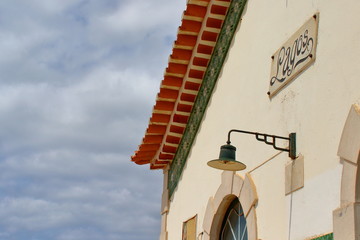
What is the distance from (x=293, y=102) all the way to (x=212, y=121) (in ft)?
10.3

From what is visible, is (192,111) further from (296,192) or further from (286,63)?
(296,192)

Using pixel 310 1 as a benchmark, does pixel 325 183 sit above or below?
below

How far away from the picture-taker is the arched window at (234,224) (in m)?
8.93

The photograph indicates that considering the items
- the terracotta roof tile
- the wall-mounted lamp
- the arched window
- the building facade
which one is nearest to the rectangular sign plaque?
the building facade

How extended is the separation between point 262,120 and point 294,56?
1.07 meters

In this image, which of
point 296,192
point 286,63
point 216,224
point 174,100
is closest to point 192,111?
point 174,100

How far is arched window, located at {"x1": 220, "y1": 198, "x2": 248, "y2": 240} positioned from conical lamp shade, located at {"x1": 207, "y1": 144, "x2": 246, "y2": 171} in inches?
54.2

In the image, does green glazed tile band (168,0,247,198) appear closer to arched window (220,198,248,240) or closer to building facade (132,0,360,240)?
building facade (132,0,360,240)

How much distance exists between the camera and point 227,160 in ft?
24.9

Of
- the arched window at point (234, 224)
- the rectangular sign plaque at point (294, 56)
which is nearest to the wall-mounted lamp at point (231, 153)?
the rectangular sign plaque at point (294, 56)

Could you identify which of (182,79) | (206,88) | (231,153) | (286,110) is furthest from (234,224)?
(182,79)

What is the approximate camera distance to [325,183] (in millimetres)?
6465

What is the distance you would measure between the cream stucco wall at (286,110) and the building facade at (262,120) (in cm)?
2

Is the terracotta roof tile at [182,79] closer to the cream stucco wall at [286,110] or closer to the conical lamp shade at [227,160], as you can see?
the cream stucco wall at [286,110]
